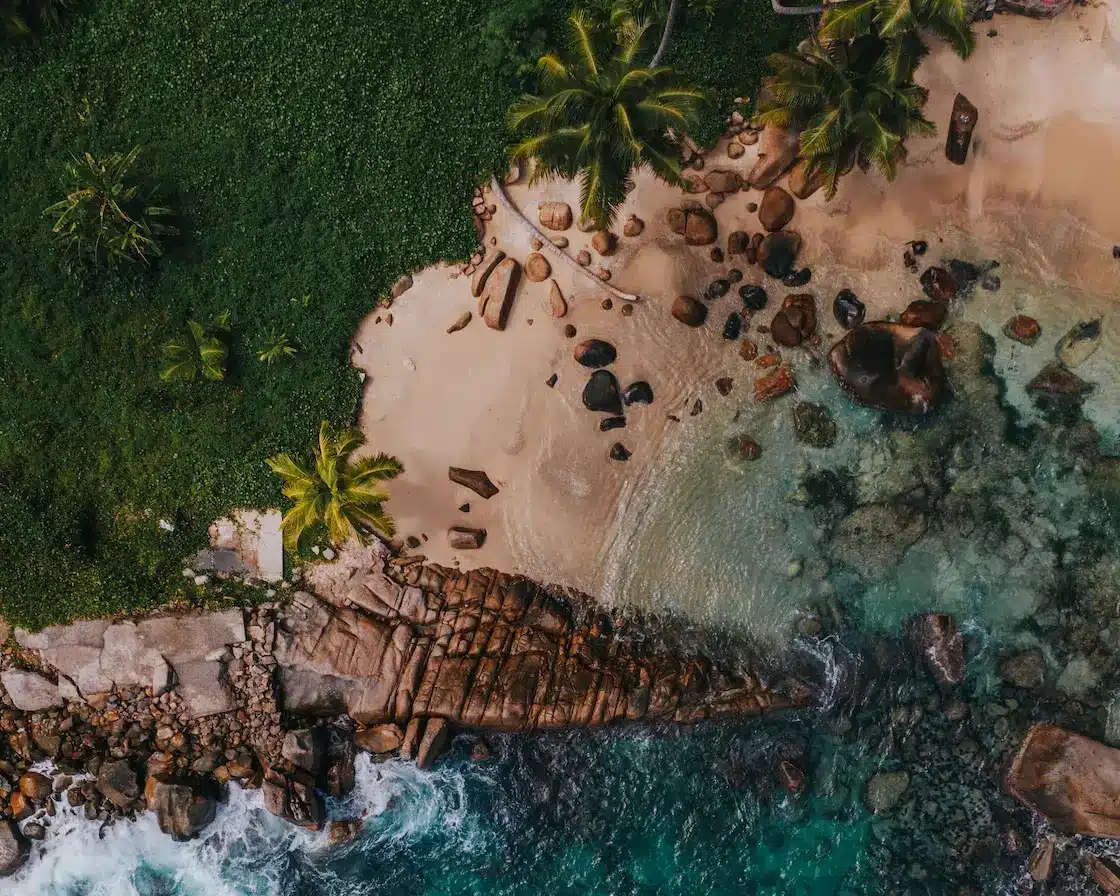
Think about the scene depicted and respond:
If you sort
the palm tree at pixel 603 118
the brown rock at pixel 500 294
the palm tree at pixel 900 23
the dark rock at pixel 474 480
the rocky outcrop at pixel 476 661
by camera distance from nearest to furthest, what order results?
the palm tree at pixel 603 118 → the palm tree at pixel 900 23 → the rocky outcrop at pixel 476 661 → the brown rock at pixel 500 294 → the dark rock at pixel 474 480

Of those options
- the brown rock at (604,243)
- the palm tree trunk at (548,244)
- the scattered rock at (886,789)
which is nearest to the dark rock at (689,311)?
the palm tree trunk at (548,244)

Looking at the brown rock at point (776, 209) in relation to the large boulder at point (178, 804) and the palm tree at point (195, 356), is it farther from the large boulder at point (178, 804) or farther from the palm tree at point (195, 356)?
the large boulder at point (178, 804)

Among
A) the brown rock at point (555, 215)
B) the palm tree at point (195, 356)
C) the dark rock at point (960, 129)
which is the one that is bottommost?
the palm tree at point (195, 356)

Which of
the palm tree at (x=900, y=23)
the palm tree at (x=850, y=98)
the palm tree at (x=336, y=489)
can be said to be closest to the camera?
the palm tree at (x=900, y=23)

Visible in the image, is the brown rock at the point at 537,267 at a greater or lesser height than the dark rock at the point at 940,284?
lesser

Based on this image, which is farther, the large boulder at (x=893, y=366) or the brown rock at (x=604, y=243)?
the brown rock at (x=604, y=243)

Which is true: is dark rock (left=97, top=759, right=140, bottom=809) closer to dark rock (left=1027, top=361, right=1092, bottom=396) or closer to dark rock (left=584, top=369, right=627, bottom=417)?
dark rock (left=584, top=369, right=627, bottom=417)

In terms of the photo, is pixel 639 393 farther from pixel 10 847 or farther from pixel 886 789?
pixel 10 847
